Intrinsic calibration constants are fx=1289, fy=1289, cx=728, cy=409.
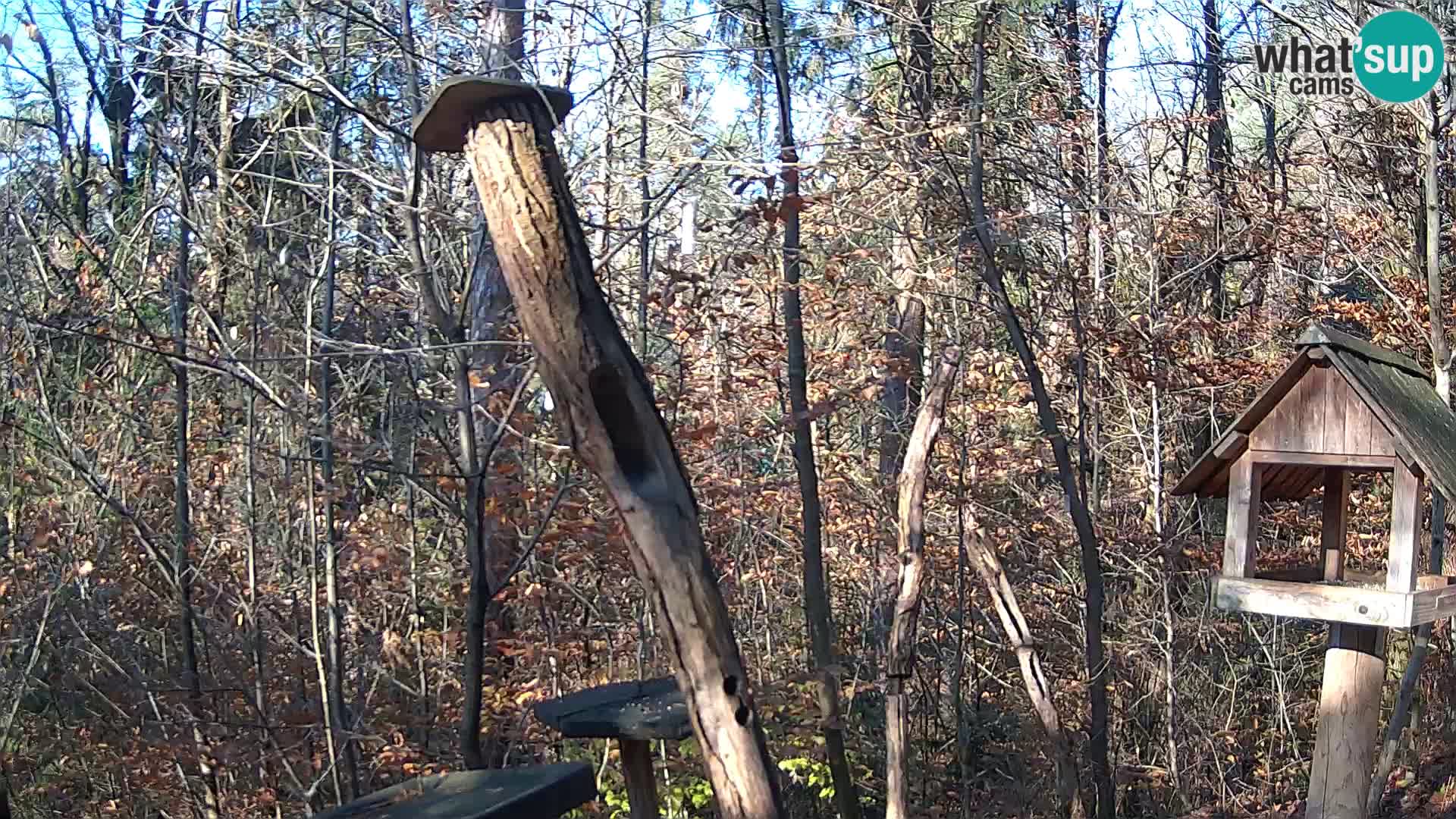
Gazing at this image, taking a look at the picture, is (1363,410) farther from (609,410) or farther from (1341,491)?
(609,410)

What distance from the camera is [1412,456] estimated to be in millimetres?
4086

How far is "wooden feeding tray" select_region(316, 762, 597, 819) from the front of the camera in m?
2.87

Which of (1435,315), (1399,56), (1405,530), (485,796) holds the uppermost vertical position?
(1399,56)

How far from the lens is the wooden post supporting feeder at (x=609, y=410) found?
3.26 metres

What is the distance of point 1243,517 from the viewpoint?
4605 millimetres

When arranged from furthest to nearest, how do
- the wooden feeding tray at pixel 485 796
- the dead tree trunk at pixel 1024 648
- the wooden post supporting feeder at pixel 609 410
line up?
1. the dead tree trunk at pixel 1024 648
2. the wooden post supporting feeder at pixel 609 410
3. the wooden feeding tray at pixel 485 796

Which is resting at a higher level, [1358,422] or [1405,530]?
[1358,422]

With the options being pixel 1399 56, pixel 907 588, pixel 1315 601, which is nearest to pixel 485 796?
pixel 907 588

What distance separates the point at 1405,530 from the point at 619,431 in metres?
2.70

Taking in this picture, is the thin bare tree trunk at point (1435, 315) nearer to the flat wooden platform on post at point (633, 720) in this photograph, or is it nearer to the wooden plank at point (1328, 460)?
the wooden plank at point (1328, 460)

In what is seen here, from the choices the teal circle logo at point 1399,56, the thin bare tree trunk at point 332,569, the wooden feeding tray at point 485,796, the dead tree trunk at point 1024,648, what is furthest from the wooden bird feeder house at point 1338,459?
the thin bare tree trunk at point 332,569

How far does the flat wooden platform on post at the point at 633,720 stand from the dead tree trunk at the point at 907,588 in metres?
0.97

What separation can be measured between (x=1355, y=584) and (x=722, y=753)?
2816 millimetres

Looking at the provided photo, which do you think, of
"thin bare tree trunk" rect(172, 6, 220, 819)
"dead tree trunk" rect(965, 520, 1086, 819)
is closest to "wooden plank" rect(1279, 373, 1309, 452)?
"dead tree trunk" rect(965, 520, 1086, 819)
